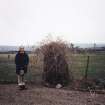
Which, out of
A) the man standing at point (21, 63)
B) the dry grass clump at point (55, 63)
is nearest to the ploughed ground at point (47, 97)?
the man standing at point (21, 63)

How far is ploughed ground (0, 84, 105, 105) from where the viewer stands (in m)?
7.20

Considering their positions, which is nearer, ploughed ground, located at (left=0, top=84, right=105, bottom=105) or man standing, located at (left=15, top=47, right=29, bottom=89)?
ploughed ground, located at (left=0, top=84, right=105, bottom=105)

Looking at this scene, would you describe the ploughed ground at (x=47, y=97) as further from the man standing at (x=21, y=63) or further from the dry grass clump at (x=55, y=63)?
the dry grass clump at (x=55, y=63)

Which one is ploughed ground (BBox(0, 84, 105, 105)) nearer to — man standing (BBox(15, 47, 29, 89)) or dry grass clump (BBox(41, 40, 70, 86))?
man standing (BBox(15, 47, 29, 89))

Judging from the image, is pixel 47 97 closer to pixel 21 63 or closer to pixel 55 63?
pixel 21 63

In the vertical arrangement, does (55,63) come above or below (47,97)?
above

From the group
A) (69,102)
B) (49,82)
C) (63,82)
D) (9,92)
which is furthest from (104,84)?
(9,92)

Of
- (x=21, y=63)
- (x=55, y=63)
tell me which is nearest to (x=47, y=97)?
(x=21, y=63)

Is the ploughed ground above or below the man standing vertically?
below

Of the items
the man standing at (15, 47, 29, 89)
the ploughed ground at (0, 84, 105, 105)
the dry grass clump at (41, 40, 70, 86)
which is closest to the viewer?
the ploughed ground at (0, 84, 105, 105)

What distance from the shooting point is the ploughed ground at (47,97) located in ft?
23.6

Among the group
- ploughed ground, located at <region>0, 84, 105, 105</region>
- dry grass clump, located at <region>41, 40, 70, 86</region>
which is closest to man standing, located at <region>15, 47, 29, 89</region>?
ploughed ground, located at <region>0, 84, 105, 105</region>

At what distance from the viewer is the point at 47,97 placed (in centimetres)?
790

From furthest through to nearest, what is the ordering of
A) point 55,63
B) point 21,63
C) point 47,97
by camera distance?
1. point 55,63
2. point 21,63
3. point 47,97
